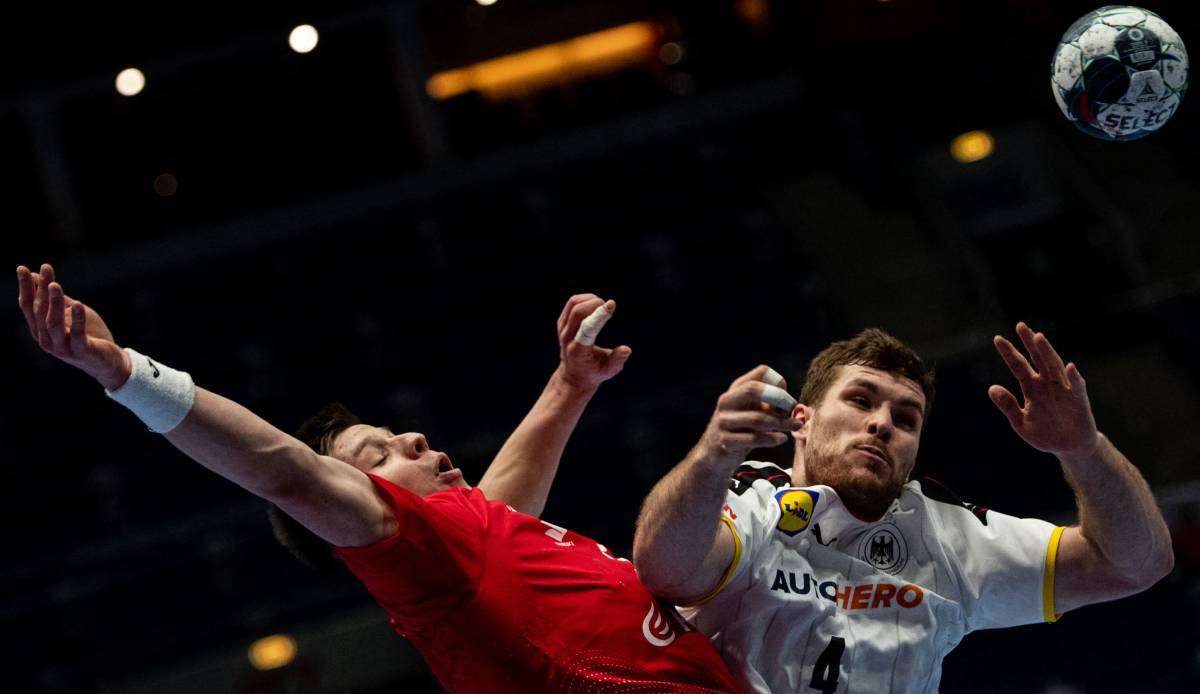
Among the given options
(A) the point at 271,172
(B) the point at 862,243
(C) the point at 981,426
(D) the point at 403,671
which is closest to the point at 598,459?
(D) the point at 403,671

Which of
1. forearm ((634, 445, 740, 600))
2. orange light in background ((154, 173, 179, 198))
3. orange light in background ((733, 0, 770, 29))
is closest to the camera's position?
forearm ((634, 445, 740, 600))

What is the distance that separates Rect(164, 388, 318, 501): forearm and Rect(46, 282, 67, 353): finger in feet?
1.13

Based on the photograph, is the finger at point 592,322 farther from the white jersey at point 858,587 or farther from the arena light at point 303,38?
the arena light at point 303,38

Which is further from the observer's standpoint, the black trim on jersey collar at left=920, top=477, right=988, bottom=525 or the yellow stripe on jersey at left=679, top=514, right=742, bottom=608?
the black trim on jersey collar at left=920, top=477, right=988, bottom=525

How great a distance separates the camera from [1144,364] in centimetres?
1062

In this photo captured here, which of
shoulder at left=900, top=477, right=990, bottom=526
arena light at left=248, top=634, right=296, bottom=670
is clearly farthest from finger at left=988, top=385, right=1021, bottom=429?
arena light at left=248, top=634, right=296, bottom=670

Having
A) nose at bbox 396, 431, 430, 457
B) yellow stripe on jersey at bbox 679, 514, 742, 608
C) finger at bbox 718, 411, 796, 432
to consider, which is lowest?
yellow stripe on jersey at bbox 679, 514, 742, 608

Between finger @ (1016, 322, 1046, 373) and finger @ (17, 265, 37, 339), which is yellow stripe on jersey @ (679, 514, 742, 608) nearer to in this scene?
finger @ (1016, 322, 1046, 373)

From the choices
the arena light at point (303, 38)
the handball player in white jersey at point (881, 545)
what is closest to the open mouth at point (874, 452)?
the handball player in white jersey at point (881, 545)

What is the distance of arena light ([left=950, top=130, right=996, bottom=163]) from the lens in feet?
43.3

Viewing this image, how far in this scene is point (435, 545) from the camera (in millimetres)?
3678

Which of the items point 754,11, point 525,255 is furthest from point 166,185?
point 754,11

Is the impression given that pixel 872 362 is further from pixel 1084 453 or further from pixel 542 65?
pixel 542 65

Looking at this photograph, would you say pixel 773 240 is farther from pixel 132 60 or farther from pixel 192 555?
pixel 132 60
